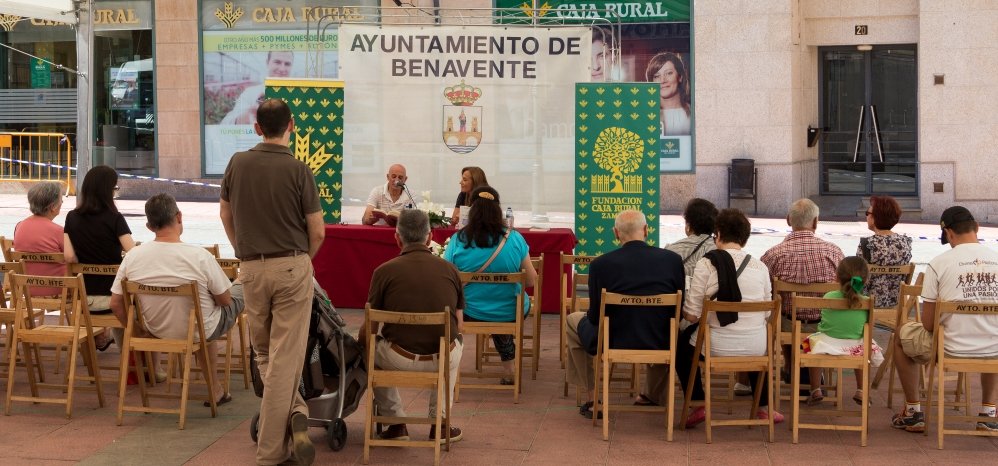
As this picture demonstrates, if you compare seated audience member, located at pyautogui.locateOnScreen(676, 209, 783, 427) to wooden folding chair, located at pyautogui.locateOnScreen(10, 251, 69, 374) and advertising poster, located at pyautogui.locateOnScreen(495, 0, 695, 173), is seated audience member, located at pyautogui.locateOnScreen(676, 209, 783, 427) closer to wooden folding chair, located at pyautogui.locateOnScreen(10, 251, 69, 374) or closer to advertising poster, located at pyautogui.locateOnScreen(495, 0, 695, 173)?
wooden folding chair, located at pyautogui.locateOnScreen(10, 251, 69, 374)

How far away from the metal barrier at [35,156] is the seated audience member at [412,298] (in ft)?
57.8

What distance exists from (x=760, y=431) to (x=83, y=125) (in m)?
7.56

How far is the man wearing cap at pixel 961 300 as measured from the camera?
6.61 metres

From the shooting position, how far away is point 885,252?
26.9ft

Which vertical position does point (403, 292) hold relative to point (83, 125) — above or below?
below

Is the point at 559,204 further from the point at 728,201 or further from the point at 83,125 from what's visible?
the point at 728,201

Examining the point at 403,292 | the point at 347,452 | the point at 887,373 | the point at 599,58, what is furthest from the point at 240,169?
the point at 599,58

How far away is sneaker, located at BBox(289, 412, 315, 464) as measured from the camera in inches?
231

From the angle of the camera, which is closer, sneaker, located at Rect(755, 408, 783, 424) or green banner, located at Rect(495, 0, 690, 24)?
sneaker, located at Rect(755, 408, 783, 424)

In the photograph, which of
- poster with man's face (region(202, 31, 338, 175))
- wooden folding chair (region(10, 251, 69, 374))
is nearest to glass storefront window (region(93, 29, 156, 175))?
poster with man's face (region(202, 31, 338, 175))

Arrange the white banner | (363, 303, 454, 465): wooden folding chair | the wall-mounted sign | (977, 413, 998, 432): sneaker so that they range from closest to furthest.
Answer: (363, 303, 454, 465): wooden folding chair → (977, 413, 998, 432): sneaker → the white banner → the wall-mounted sign

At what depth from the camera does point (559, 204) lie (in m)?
12.3

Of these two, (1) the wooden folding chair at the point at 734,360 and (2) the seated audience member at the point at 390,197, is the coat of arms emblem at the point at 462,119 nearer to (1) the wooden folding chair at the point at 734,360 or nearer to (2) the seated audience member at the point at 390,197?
(2) the seated audience member at the point at 390,197

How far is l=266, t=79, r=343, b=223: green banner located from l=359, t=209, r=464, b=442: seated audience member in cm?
519
